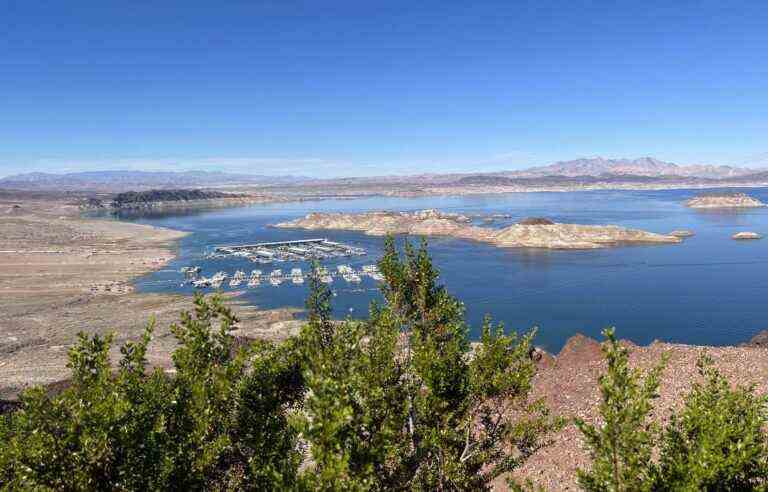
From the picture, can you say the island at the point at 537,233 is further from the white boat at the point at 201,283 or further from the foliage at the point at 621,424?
the foliage at the point at 621,424

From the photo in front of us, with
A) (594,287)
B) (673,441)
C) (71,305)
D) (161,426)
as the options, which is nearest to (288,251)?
(71,305)

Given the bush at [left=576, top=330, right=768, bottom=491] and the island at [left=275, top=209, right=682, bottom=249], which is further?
the island at [left=275, top=209, right=682, bottom=249]

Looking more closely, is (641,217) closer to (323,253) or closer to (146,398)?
(323,253)

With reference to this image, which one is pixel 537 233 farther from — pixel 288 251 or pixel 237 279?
pixel 237 279

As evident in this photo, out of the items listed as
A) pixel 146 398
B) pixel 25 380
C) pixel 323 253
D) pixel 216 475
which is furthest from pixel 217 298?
pixel 323 253

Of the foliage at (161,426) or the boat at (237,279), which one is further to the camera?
the boat at (237,279)

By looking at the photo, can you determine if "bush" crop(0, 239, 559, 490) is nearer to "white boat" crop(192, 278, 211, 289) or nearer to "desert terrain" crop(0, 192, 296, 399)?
"desert terrain" crop(0, 192, 296, 399)

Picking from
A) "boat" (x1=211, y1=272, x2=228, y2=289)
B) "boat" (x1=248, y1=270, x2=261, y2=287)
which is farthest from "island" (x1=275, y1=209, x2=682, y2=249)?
"boat" (x1=211, y1=272, x2=228, y2=289)

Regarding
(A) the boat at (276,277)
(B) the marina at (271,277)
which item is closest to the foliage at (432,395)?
(B) the marina at (271,277)

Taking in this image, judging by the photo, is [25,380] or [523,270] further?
[523,270]
